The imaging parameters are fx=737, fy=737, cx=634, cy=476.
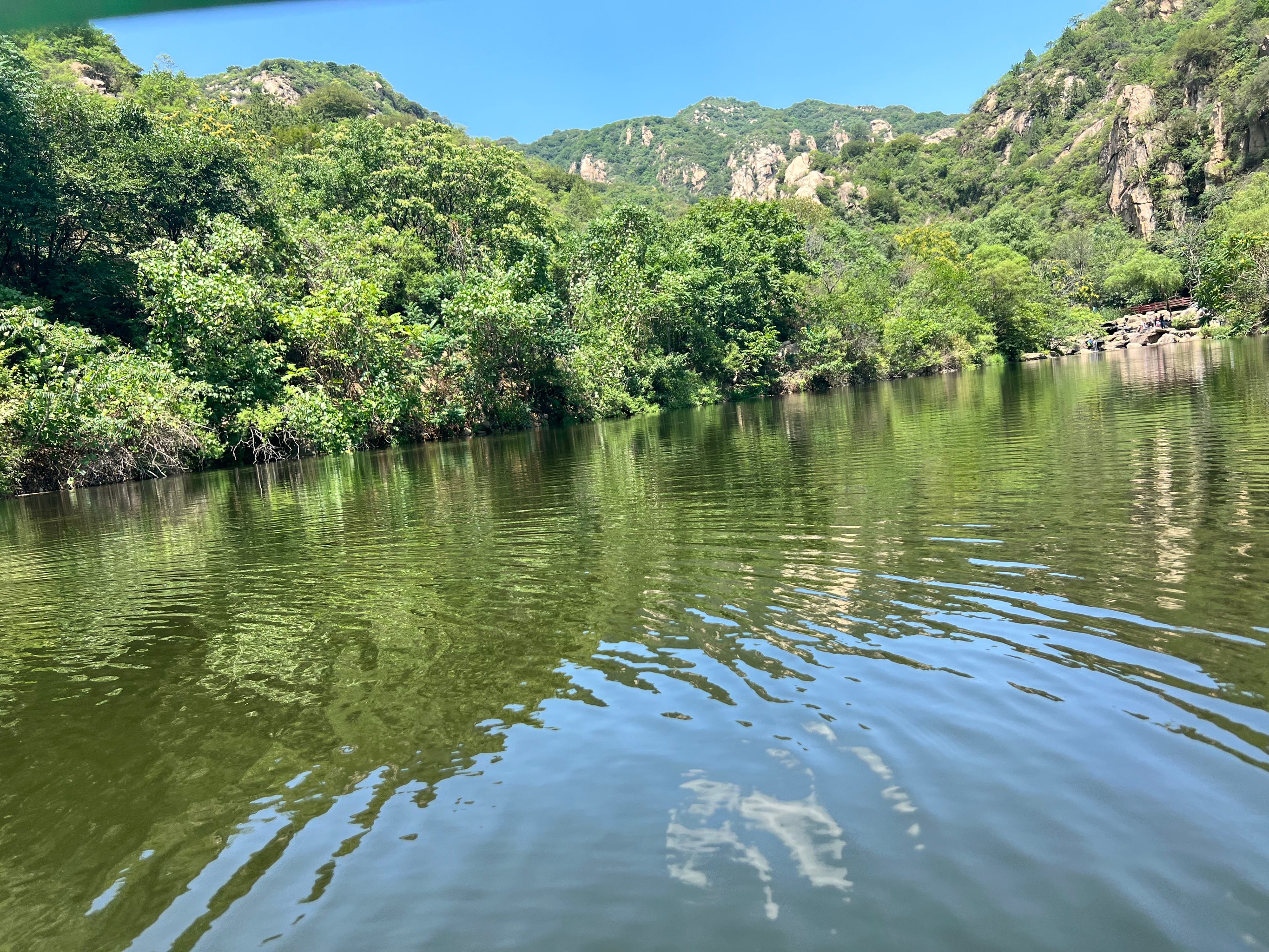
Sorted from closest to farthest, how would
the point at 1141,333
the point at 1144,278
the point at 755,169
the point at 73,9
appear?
the point at 73,9 < the point at 1141,333 < the point at 1144,278 < the point at 755,169

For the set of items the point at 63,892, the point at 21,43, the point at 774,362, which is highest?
the point at 21,43

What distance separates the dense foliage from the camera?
3027 cm

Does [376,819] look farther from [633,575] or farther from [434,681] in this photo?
[633,575]

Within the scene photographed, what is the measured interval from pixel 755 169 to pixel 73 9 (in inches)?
7405

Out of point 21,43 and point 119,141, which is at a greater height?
point 21,43

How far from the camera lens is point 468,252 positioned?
48500 mm

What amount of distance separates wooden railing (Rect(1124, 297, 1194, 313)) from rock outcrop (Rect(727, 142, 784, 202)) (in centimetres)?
8499

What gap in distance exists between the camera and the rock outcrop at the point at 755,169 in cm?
16725

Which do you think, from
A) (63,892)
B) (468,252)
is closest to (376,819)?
(63,892)

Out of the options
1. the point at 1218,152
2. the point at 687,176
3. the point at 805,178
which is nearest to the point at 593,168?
the point at 687,176

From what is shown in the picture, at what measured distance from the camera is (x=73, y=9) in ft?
5.80

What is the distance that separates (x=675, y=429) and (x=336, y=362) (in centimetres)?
1800

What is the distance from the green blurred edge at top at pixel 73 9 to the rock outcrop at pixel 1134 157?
125m

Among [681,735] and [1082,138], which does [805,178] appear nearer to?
[1082,138]
